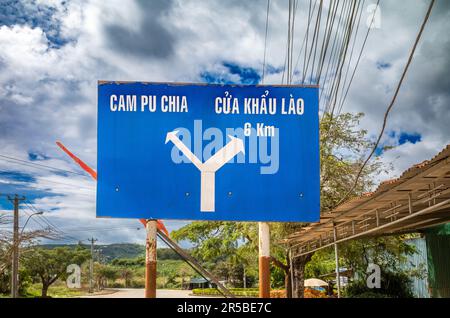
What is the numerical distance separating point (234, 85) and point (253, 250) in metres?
19.1

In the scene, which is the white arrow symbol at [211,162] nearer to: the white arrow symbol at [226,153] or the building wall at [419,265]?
the white arrow symbol at [226,153]

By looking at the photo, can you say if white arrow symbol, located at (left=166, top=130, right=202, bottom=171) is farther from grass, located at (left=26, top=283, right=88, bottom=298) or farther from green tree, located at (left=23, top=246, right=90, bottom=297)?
grass, located at (left=26, top=283, right=88, bottom=298)

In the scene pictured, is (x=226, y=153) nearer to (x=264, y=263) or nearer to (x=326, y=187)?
(x=264, y=263)

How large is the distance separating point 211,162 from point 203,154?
0.30 feet

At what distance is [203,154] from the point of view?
3.99 meters

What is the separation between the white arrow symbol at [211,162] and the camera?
3965mm

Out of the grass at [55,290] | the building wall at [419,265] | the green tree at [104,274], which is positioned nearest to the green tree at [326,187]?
the building wall at [419,265]

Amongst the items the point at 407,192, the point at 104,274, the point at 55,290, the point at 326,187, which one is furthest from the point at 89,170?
the point at 104,274

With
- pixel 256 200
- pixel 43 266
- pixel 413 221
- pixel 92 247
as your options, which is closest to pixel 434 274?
pixel 413 221

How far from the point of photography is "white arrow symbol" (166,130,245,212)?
3965 millimetres

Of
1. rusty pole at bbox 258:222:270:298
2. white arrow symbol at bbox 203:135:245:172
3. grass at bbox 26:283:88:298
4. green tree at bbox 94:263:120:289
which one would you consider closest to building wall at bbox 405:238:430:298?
rusty pole at bbox 258:222:270:298

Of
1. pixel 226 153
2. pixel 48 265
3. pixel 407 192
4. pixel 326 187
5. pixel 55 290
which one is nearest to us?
pixel 226 153

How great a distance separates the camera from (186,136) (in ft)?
13.0
